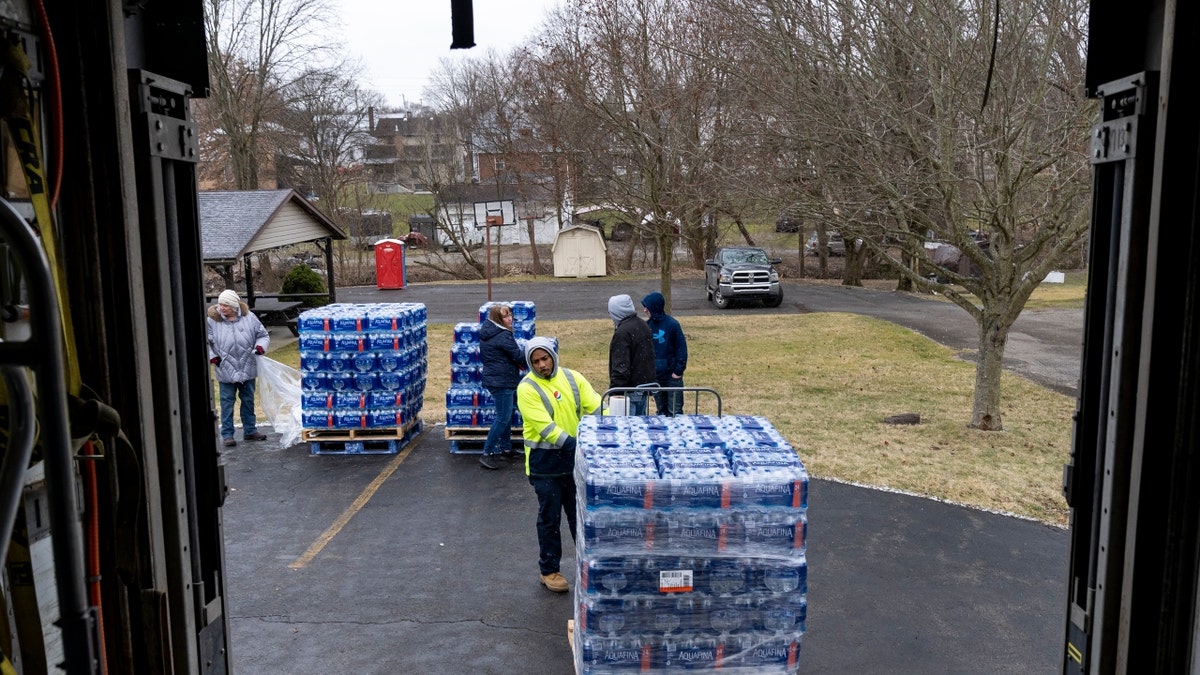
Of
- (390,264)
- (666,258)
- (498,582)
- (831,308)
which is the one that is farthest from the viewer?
(390,264)

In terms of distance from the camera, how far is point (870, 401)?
50.8 ft

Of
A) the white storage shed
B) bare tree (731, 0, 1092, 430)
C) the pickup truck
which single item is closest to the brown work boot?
bare tree (731, 0, 1092, 430)

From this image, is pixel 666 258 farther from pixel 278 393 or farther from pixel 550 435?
pixel 550 435

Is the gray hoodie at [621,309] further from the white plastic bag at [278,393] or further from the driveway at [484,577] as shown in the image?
the white plastic bag at [278,393]

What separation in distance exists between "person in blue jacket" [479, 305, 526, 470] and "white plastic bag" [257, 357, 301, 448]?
11.6ft

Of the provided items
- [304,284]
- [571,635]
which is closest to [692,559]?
[571,635]

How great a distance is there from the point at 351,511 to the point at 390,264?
94.8 feet

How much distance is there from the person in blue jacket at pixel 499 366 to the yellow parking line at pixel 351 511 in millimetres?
1206

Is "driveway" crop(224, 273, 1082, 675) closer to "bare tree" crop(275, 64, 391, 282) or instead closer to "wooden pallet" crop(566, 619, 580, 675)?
"wooden pallet" crop(566, 619, 580, 675)

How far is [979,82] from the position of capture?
1110 cm

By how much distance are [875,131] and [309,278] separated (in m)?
19.7

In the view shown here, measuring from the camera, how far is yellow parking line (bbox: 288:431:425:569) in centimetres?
877

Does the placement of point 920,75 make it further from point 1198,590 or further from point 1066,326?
point 1066,326

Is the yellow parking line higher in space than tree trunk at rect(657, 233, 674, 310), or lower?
lower
